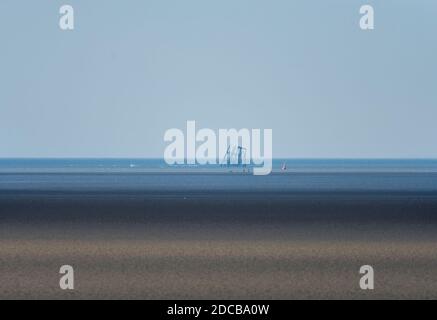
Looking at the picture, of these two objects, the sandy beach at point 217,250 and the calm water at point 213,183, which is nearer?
the sandy beach at point 217,250

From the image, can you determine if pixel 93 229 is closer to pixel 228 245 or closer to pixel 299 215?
pixel 228 245

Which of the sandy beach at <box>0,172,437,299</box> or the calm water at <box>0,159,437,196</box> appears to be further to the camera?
the calm water at <box>0,159,437,196</box>

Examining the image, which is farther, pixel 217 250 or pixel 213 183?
pixel 213 183

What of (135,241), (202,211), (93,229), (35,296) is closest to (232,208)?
(202,211)
